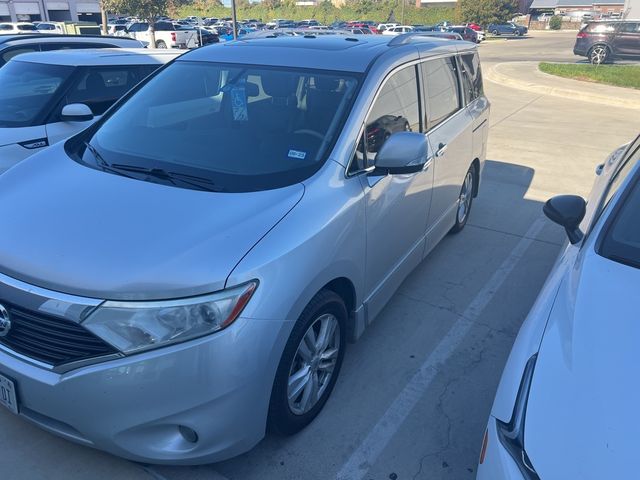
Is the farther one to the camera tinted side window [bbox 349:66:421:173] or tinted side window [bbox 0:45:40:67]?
tinted side window [bbox 0:45:40:67]

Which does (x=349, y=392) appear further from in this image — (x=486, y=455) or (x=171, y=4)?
(x=171, y=4)

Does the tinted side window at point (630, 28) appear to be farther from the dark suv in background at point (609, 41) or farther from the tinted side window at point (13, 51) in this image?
the tinted side window at point (13, 51)

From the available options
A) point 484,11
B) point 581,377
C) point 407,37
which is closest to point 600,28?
point 407,37

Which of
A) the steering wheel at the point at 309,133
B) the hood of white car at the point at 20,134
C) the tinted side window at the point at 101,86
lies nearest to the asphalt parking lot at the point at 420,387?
the steering wheel at the point at 309,133

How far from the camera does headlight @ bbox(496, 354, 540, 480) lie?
1.55 m

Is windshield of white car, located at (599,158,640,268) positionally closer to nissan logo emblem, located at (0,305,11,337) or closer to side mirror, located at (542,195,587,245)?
side mirror, located at (542,195,587,245)

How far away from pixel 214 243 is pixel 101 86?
13.5 feet

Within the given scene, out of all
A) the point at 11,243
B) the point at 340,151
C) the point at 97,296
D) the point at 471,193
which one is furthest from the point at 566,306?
the point at 471,193

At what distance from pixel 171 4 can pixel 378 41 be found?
90.8ft

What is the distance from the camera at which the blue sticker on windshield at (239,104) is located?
10.0 feet

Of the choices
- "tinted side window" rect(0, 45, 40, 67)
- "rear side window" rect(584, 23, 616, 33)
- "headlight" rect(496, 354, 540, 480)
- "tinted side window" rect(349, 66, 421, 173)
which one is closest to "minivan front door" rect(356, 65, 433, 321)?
"tinted side window" rect(349, 66, 421, 173)

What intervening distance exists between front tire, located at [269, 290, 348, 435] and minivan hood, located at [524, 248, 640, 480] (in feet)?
3.27

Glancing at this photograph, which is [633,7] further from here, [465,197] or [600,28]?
[465,197]

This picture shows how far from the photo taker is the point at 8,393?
2.13 metres
